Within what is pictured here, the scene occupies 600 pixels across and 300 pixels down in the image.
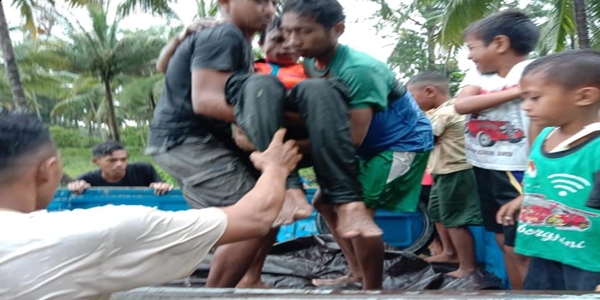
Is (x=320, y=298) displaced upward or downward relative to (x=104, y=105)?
upward

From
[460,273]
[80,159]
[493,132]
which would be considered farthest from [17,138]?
[80,159]

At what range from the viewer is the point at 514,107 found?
2.65m

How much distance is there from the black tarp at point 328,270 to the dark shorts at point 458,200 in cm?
33

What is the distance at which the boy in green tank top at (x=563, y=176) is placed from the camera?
5.91 ft

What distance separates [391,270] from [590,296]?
5.83 ft

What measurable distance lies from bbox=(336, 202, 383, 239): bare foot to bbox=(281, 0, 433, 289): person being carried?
0.5 inches

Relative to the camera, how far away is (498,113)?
8.82ft

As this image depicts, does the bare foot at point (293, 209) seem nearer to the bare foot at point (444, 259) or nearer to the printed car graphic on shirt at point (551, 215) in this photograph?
the printed car graphic on shirt at point (551, 215)

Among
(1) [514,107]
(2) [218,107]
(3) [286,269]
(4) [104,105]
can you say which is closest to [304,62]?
(2) [218,107]

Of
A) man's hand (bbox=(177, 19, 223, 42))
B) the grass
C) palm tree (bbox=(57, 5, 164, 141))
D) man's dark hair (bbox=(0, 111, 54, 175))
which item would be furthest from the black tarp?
the grass

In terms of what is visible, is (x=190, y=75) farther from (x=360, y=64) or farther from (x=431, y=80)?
(x=431, y=80)

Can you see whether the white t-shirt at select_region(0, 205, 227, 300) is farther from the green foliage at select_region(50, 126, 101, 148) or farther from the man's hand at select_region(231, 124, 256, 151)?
the green foliage at select_region(50, 126, 101, 148)

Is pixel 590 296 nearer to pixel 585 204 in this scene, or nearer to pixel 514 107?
pixel 585 204

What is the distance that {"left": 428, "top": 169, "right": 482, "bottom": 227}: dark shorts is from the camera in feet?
11.1
